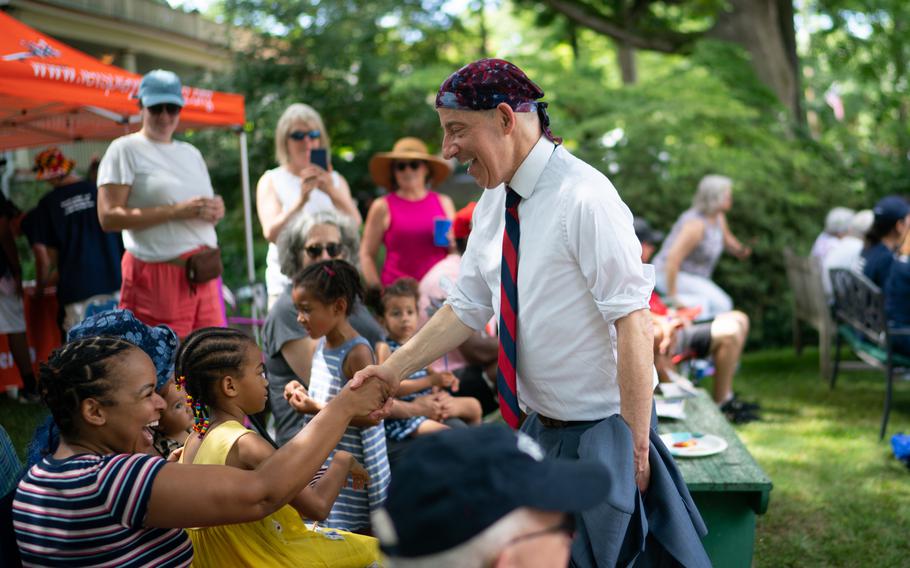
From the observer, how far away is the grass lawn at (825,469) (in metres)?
4.41

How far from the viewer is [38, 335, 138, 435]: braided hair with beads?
82.2 inches

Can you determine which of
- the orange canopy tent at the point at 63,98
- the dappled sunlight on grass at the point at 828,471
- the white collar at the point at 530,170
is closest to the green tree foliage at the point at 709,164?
the dappled sunlight on grass at the point at 828,471

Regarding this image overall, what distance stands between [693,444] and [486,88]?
7.18 feet

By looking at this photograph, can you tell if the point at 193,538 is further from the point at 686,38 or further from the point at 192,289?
the point at 686,38

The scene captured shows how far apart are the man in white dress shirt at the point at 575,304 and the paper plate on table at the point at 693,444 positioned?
1.20m

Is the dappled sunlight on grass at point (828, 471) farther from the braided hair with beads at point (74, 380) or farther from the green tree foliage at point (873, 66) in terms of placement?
the green tree foliage at point (873, 66)

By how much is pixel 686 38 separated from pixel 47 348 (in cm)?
1038

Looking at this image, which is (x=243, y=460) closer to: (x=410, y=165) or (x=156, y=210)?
(x=156, y=210)

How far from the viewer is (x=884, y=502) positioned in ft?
16.4

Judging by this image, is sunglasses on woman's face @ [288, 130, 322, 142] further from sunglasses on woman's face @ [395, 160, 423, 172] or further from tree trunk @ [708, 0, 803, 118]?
tree trunk @ [708, 0, 803, 118]

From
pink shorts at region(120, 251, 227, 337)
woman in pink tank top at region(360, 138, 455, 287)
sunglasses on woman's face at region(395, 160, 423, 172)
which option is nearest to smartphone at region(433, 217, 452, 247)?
woman in pink tank top at region(360, 138, 455, 287)

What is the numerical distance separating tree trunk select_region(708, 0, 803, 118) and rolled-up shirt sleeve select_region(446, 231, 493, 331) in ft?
36.3

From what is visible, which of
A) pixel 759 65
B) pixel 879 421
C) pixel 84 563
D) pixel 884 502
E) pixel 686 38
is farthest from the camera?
pixel 686 38

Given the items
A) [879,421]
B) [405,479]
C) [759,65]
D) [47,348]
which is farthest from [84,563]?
[759,65]
